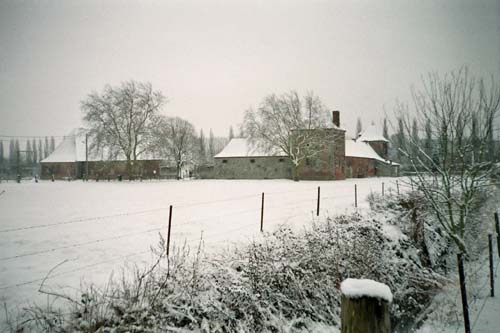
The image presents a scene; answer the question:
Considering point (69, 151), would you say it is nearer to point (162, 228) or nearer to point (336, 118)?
point (336, 118)

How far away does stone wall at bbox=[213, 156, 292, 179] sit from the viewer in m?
44.9

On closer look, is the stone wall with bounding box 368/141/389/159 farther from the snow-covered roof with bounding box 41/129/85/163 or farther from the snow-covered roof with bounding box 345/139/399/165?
the snow-covered roof with bounding box 41/129/85/163

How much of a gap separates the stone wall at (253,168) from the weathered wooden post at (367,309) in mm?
43061

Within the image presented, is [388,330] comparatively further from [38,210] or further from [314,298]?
[38,210]

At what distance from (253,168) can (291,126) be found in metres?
12.3

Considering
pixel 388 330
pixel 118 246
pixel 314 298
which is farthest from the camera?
pixel 118 246

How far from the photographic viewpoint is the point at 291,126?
120ft

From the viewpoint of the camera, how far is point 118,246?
7039 mm

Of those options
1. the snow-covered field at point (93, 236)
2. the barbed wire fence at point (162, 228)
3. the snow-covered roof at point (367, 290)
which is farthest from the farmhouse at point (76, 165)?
the snow-covered roof at point (367, 290)

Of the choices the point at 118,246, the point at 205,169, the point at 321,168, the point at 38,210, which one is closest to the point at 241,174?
the point at 205,169

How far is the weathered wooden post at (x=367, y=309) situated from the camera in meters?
1.70

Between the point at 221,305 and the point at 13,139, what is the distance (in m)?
5.27

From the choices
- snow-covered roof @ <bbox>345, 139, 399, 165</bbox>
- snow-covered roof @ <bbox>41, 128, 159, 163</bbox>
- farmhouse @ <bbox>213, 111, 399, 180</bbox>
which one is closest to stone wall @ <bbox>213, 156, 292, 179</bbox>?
farmhouse @ <bbox>213, 111, 399, 180</bbox>

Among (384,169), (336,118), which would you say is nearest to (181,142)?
Result: (336,118)
